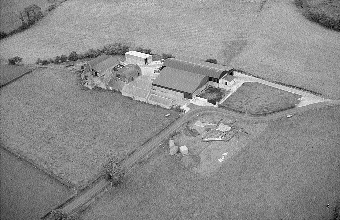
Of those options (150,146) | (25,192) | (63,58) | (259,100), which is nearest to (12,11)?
(63,58)

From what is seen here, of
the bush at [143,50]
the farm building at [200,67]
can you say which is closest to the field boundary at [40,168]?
the farm building at [200,67]

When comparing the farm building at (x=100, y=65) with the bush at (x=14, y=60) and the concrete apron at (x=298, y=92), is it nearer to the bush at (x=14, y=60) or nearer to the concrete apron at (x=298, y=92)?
the bush at (x=14, y=60)

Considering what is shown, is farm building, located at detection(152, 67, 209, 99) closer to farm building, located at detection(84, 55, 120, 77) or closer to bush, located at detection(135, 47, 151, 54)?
farm building, located at detection(84, 55, 120, 77)

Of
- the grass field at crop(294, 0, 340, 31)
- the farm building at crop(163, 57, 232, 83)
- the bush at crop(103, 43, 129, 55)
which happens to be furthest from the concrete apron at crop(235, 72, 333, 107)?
the grass field at crop(294, 0, 340, 31)

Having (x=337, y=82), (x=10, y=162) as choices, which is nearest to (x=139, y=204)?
(x=10, y=162)

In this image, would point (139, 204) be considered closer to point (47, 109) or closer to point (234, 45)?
point (47, 109)
